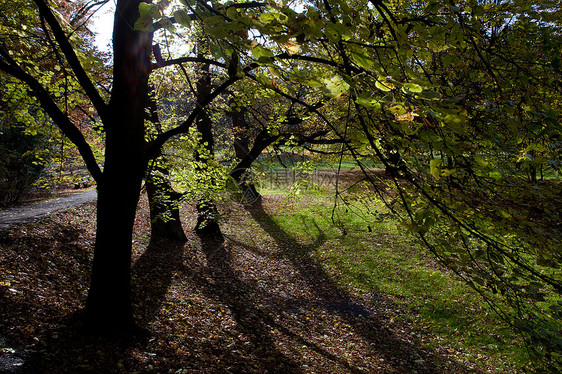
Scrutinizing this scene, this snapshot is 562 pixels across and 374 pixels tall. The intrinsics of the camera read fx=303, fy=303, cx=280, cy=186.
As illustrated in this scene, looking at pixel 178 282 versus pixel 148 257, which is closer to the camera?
pixel 178 282

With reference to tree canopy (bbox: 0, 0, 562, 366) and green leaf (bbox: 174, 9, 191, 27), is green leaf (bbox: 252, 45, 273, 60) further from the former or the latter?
green leaf (bbox: 174, 9, 191, 27)

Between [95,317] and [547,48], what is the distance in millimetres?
6451

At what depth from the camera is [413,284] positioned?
8.88 metres

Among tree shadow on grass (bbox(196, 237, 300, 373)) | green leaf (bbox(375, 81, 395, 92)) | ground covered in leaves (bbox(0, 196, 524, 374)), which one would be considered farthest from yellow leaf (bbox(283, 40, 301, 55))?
tree shadow on grass (bbox(196, 237, 300, 373))

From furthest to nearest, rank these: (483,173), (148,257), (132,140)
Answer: (148,257)
(132,140)
(483,173)

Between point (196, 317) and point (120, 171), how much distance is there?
342 cm

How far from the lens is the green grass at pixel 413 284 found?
6.12 metres

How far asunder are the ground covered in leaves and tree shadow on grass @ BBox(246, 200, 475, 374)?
31mm

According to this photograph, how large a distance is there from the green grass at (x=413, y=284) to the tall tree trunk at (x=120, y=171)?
2.77 m

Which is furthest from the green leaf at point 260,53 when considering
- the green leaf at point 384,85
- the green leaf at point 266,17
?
the green leaf at point 384,85

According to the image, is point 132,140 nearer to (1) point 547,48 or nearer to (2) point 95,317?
(2) point 95,317

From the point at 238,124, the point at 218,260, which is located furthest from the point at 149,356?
the point at 238,124

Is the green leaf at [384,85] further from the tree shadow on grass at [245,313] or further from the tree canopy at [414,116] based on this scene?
the tree shadow on grass at [245,313]

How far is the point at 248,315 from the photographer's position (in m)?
6.62
